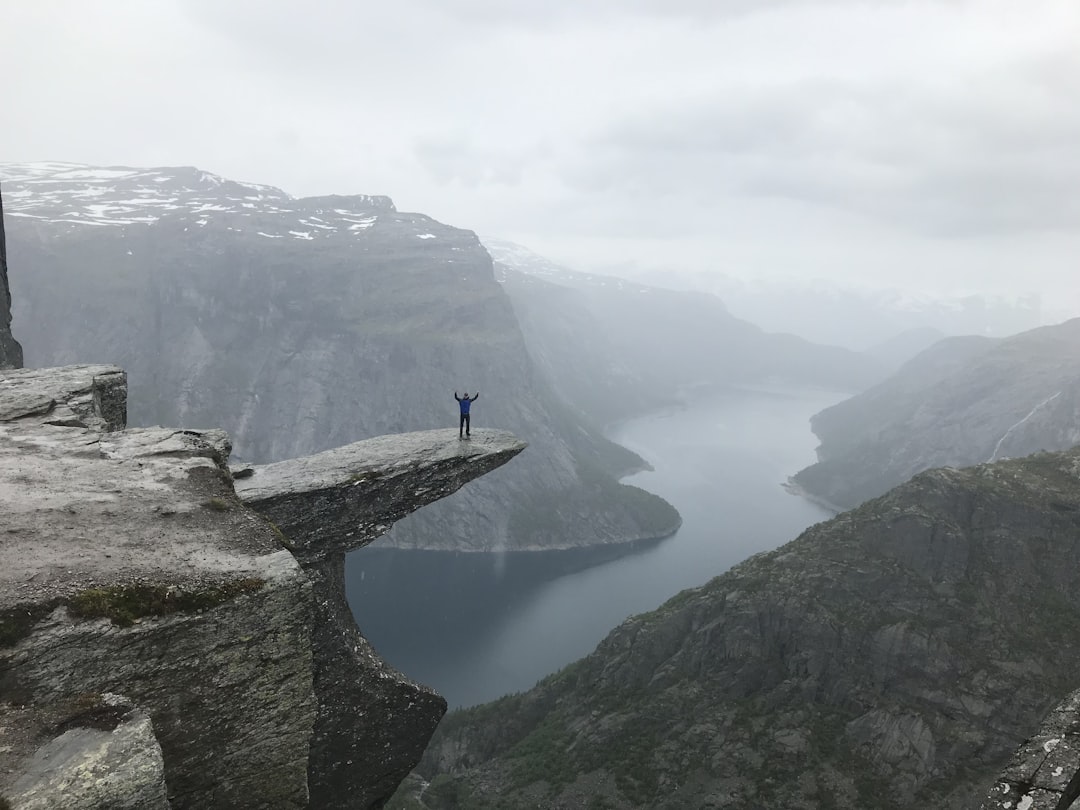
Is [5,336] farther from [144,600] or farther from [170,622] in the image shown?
[170,622]

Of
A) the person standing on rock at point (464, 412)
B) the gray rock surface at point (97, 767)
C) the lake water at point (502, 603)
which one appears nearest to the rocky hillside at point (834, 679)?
the lake water at point (502, 603)

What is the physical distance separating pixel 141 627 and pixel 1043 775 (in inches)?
635

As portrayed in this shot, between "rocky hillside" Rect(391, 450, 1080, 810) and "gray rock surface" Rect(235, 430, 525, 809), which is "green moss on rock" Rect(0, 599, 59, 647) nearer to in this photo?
"gray rock surface" Rect(235, 430, 525, 809)

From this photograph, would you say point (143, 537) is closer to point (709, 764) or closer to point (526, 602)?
point (709, 764)

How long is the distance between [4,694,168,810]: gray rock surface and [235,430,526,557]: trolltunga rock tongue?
391 inches

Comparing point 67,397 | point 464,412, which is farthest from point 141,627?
point 464,412

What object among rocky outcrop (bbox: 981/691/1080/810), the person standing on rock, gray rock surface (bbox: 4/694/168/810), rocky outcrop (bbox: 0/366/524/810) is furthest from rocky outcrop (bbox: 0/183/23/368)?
rocky outcrop (bbox: 981/691/1080/810)

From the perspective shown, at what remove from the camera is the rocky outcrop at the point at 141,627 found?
939 cm

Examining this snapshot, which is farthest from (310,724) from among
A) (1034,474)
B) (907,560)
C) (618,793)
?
(1034,474)

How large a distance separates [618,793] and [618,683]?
1997 centimetres

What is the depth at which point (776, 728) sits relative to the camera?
75.5 m

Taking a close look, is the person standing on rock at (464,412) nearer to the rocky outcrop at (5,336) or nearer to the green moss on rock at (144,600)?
the green moss on rock at (144,600)

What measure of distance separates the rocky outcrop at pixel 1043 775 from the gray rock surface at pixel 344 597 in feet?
55.0

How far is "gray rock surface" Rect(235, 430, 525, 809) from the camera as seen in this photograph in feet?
70.4
